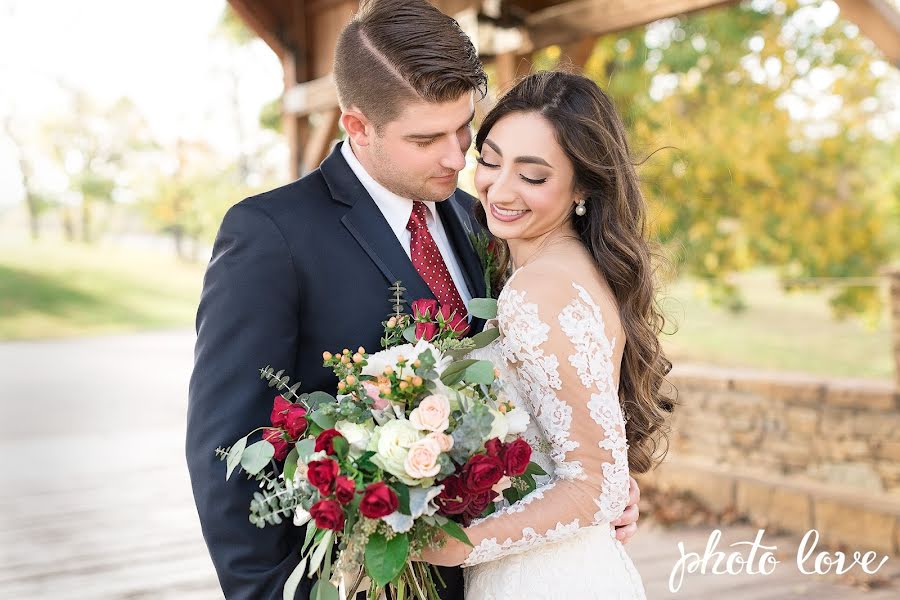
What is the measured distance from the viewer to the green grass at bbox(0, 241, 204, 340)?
20.4 meters

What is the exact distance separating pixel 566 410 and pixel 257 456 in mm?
662

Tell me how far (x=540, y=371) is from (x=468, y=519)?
0.35 m

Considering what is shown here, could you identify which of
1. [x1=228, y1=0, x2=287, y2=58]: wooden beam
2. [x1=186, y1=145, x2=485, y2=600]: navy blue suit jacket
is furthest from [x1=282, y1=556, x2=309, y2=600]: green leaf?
[x1=228, y1=0, x2=287, y2=58]: wooden beam

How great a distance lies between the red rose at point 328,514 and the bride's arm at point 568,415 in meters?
0.42

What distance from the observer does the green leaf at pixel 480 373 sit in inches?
69.8

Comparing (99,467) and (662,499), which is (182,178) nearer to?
(99,467)

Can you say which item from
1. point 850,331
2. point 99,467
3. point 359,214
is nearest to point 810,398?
point 359,214

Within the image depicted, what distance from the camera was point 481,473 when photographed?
5.45ft

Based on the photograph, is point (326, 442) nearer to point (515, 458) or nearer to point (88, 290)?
point (515, 458)

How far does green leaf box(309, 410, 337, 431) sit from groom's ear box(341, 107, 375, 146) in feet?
2.81

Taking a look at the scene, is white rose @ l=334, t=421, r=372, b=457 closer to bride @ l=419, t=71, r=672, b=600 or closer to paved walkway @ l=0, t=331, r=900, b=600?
bride @ l=419, t=71, r=672, b=600

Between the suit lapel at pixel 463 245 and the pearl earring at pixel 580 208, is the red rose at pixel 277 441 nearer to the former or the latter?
the suit lapel at pixel 463 245

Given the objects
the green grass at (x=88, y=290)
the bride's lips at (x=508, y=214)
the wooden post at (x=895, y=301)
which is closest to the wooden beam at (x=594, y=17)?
the wooden post at (x=895, y=301)

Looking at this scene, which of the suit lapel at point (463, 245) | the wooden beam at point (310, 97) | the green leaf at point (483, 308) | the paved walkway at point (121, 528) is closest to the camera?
the green leaf at point (483, 308)
